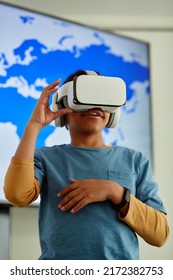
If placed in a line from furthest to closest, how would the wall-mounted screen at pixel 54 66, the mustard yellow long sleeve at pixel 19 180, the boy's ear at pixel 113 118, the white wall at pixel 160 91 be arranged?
the white wall at pixel 160 91 < the wall-mounted screen at pixel 54 66 < the boy's ear at pixel 113 118 < the mustard yellow long sleeve at pixel 19 180

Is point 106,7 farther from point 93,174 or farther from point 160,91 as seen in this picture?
point 93,174

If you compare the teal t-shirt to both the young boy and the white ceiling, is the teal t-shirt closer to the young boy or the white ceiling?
the young boy

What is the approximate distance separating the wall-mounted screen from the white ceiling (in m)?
0.14

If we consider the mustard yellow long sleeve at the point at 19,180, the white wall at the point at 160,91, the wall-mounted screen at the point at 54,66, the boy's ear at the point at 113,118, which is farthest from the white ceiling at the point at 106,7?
the mustard yellow long sleeve at the point at 19,180

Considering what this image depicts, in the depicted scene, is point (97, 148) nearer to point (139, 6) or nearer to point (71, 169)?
point (71, 169)

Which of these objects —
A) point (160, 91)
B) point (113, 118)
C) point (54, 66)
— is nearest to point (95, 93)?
point (113, 118)

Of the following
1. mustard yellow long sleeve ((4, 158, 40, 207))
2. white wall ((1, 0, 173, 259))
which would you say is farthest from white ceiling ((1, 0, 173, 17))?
mustard yellow long sleeve ((4, 158, 40, 207))

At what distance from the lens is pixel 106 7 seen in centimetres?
161

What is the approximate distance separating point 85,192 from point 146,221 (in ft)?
0.40

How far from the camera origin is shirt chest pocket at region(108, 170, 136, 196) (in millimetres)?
842

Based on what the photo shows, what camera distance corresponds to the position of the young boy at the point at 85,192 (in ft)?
2.54

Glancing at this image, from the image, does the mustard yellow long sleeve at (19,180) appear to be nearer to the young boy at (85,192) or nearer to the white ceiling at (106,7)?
the young boy at (85,192)

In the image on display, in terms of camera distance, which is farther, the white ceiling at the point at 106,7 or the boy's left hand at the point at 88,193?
the white ceiling at the point at 106,7
